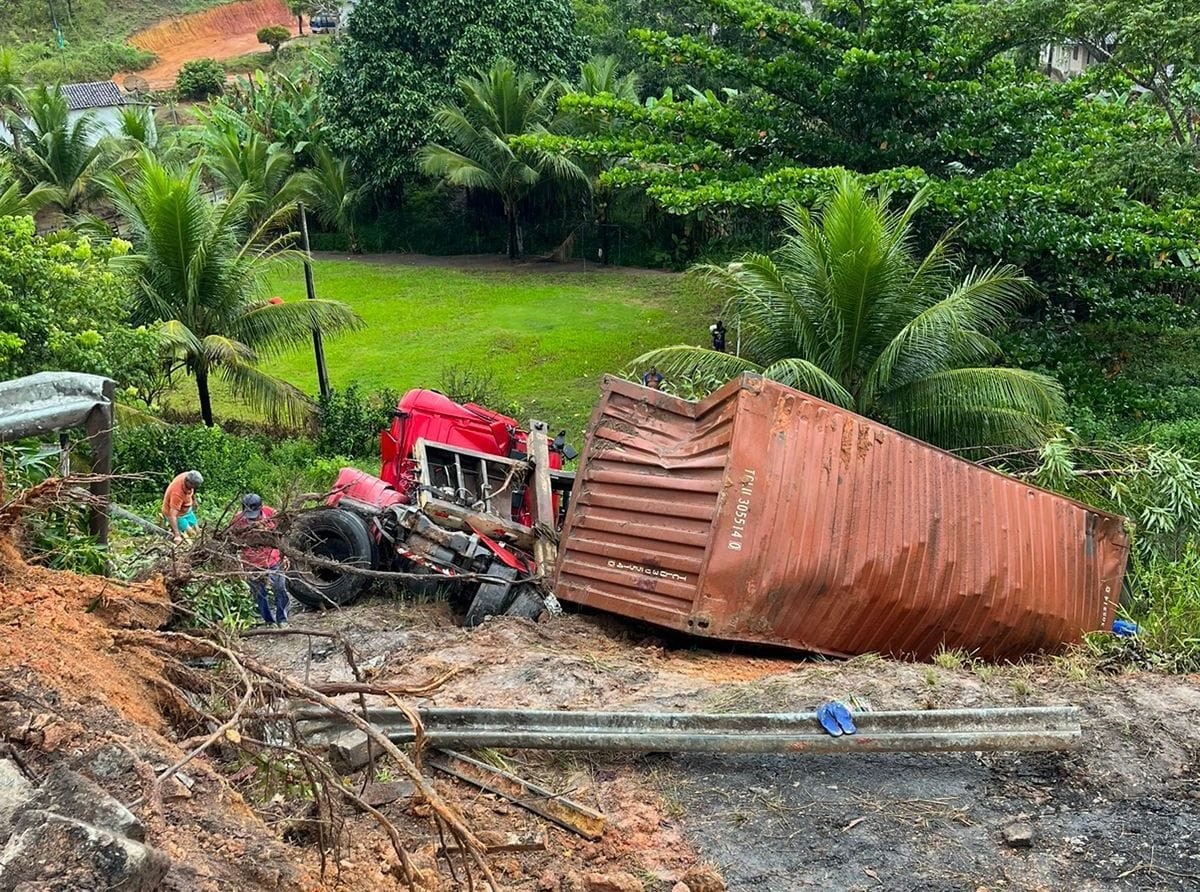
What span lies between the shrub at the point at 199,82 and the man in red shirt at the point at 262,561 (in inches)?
1577

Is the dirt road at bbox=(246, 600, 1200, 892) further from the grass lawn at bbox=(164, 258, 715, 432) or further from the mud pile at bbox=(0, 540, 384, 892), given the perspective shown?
the grass lawn at bbox=(164, 258, 715, 432)

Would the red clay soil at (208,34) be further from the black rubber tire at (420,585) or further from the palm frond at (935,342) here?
the black rubber tire at (420,585)

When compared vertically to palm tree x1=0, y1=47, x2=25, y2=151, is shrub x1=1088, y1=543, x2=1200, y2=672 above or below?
below

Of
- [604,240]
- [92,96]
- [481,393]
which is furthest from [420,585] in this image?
[92,96]

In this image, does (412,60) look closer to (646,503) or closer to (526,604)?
(526,604)

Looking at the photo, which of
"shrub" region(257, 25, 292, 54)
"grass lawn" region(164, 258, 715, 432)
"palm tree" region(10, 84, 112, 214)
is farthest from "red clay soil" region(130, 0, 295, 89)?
"grass lawn" region(164, 258, 715, 432)

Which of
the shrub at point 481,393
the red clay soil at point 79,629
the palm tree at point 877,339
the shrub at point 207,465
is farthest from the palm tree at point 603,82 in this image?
the red clay soil at point 79,629

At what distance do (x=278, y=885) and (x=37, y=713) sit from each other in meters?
1.11

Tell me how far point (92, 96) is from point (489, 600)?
1421 inches

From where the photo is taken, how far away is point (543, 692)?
658 cm

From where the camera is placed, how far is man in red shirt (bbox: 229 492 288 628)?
6.23m

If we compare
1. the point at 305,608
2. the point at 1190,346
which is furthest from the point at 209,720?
the point at 1190,346

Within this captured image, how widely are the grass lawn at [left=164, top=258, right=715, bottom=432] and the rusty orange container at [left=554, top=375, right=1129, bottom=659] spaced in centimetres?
817

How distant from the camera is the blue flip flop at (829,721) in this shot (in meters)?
5.60
